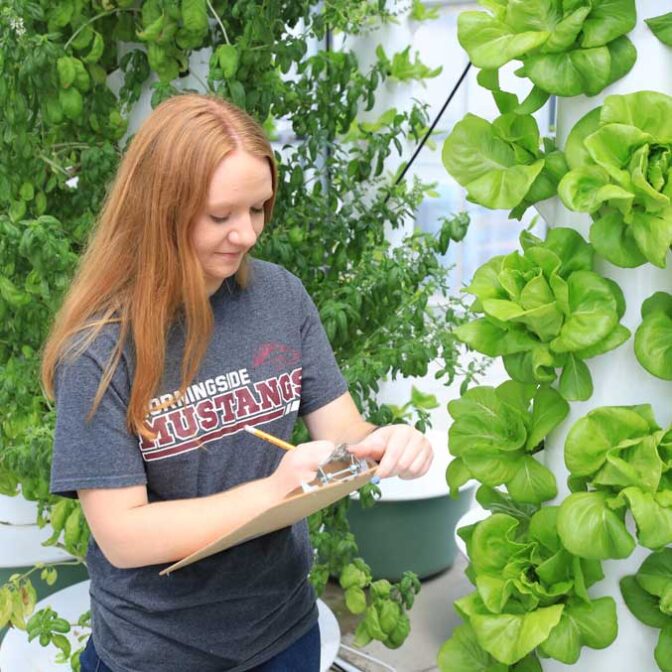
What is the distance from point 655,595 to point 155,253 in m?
0.68

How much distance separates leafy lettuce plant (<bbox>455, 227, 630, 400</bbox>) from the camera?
87cm

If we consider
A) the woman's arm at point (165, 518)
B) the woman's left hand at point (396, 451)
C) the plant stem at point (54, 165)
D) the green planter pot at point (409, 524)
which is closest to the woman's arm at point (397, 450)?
the woman's left hand at point (396, 451)

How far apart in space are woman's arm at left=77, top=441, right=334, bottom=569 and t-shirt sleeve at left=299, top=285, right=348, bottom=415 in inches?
10.8

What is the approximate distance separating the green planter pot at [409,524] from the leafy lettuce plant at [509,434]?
1810 millimetres

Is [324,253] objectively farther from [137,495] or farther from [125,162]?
[137,495]

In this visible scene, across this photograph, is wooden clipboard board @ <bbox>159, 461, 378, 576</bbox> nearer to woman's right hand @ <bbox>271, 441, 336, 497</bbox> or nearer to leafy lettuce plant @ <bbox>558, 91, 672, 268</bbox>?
woman's right hand @ <bbox>271, 441, 336, 497</bbox>

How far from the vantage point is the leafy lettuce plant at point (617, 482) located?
838 mm

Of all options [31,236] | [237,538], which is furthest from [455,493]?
[31,236]

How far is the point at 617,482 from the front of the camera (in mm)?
866

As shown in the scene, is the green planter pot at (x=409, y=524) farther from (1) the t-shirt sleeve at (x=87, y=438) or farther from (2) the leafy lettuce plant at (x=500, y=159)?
(2) the leafy lettuce plant at (x=500, y=159)

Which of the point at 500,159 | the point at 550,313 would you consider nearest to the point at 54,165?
the point at 500,159

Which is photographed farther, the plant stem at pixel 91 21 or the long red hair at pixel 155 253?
the plant stem at pixel 91 21

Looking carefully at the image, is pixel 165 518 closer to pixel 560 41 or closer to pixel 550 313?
pixel 550 313

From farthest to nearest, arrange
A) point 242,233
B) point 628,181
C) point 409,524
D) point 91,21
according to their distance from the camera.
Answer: point 409,524 < point 91,21 < point 242,233 < point 628,181
